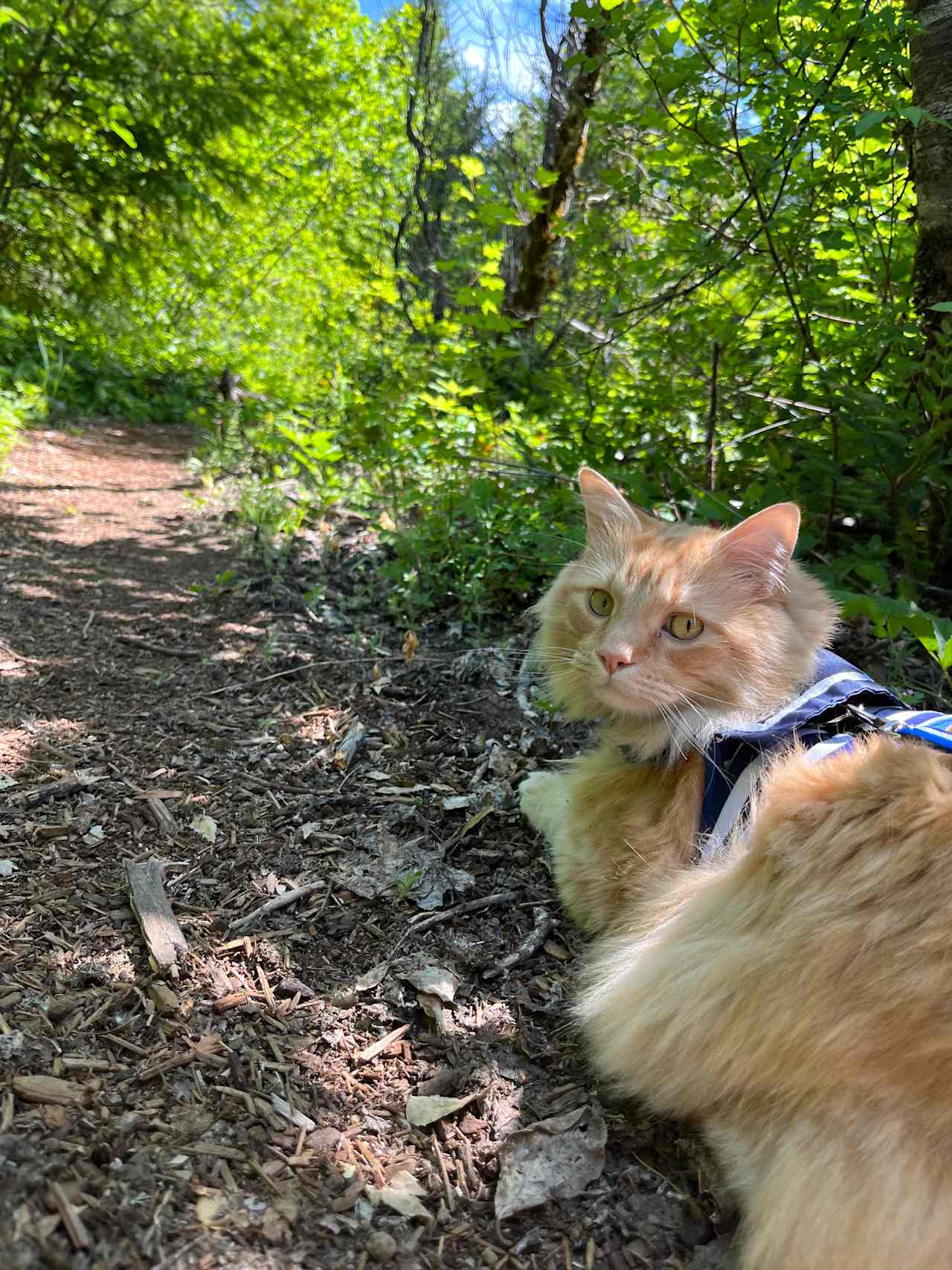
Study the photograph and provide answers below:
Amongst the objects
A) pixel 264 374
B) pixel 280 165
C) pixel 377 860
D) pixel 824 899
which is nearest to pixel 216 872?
pixel 377 860

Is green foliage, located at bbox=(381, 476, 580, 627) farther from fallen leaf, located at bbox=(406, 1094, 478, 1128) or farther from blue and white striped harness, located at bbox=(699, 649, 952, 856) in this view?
fallen leaf, located at bbox=(406, 1094, 478, 1128)

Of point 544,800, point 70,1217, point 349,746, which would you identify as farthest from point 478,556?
point 70,1217

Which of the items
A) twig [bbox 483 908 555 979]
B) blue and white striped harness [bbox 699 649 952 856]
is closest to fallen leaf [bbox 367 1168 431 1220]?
twig [bbox 483 908 555 979]

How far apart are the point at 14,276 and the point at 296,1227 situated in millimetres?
10006

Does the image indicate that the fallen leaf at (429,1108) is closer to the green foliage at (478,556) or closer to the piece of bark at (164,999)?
the piece of bark at (164,999)

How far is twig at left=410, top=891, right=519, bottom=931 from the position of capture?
2115mm

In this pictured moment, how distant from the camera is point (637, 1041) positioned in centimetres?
161

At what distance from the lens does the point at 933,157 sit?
110 inches

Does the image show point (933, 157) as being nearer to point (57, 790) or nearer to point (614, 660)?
point (614, 660)

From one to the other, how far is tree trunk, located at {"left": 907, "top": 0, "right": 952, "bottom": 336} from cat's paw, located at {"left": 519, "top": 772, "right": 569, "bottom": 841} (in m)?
2.18

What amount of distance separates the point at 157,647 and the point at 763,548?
108 inches

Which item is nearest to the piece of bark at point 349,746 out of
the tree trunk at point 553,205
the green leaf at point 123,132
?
the tree trunk at point 553,205

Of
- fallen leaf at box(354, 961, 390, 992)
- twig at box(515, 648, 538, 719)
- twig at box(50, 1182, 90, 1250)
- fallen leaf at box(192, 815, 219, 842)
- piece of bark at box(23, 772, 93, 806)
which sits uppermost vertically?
twig at box(515, 648, 538, 719)

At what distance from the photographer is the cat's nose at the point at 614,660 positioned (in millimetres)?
2002
